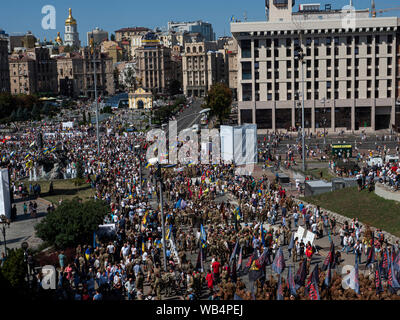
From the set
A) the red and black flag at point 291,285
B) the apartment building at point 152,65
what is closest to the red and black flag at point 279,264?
the red and black flag at point 291,285

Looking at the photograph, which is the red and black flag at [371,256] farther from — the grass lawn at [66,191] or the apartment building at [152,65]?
the apartment building at [152,65]

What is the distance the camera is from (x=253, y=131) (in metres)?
46.2

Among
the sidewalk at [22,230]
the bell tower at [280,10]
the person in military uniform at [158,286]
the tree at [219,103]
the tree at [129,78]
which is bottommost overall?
the sidewalk at [22,230]

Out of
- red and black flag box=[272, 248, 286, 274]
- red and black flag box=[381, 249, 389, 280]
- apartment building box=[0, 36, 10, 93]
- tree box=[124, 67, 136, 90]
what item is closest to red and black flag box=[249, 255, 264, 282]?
red and black flag box=[272, 248, 286, 274]

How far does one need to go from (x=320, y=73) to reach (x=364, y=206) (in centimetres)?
4773

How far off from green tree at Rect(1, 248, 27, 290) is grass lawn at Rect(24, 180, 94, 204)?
2008cm

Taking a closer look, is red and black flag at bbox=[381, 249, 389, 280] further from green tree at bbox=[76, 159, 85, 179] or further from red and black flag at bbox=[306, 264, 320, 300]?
green tree at bbox=[76, 159, 85, 179]

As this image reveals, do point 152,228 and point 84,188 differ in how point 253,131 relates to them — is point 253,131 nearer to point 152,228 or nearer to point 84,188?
point 84,188

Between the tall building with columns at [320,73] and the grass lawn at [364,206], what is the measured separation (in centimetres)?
4117

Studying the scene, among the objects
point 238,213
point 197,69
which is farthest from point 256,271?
point 197,69

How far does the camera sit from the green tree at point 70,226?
2473cm

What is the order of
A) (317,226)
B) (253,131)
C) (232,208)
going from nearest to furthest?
(317,226)
(232,208)
(253,131)

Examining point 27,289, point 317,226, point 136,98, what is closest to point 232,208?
point 317,226
